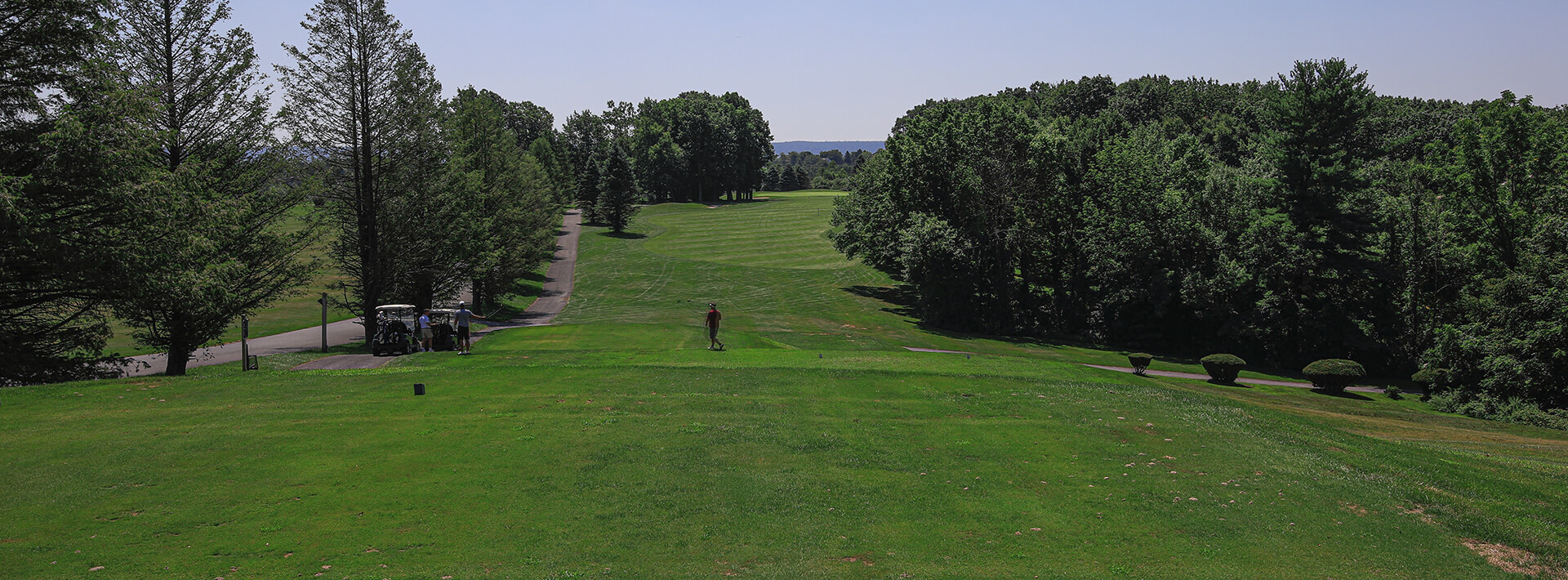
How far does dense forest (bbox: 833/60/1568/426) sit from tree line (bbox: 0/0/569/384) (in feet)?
105

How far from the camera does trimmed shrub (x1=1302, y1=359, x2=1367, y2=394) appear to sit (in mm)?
36500

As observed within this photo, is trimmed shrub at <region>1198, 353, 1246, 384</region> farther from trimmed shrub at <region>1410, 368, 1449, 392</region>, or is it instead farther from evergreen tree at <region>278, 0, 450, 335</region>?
evergreen tree at <region>278, 0, 450, 335</region>

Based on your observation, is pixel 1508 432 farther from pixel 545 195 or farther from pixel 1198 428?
pixel 545 195

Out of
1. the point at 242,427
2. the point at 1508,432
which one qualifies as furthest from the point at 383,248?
the point at 1508,432

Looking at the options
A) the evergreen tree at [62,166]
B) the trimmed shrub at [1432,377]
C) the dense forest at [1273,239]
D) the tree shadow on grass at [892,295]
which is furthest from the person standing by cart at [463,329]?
the trimmed shrub at [1432,377]

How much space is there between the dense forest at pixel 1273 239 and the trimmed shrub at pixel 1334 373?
3.52 metres

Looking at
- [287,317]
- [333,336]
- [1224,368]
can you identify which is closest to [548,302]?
Result: [287,317]

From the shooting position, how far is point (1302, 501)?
45.7 feet

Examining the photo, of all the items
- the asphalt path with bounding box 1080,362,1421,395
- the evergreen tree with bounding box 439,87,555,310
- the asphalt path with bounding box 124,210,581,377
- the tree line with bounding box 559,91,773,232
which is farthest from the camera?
the tree line with bounding box 559,91,773,232

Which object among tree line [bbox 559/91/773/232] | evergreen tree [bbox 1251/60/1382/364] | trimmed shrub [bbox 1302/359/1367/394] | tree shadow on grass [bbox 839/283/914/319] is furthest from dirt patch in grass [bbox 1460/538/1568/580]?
tree line [bbox 559/91/773/232]

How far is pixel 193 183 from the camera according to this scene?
880 inches

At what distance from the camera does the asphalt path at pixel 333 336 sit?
3050cm

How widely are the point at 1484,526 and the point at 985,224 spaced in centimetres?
4251

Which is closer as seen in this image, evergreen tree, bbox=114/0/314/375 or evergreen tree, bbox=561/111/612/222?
evergreen tree, bbox=114/0/314/375
